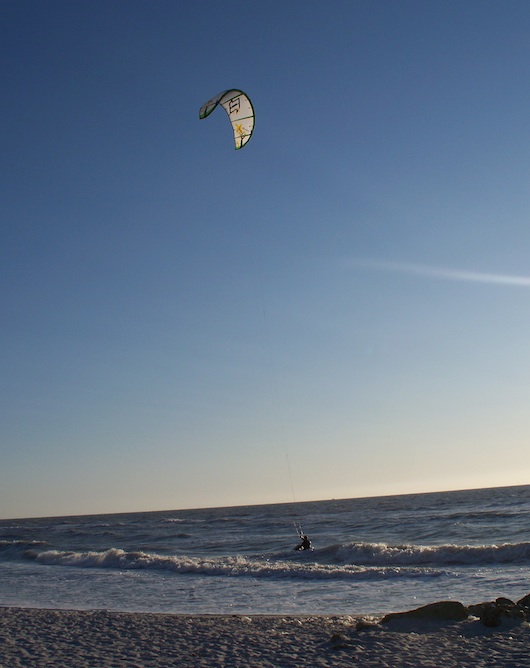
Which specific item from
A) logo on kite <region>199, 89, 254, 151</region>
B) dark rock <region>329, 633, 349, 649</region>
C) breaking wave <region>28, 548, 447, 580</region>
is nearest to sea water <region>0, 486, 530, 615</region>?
breaking wave <region>28, 548, 447, 580</region>

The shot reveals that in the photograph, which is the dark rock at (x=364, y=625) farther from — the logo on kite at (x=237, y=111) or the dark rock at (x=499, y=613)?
the logo on kite at (x=237, y=111)

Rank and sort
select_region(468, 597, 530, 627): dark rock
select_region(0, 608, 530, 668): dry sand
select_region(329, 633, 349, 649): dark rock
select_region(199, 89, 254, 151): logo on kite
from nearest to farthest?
1. select_region(0, 608, 530, 668): dry sand
2. select_region(329, 633, 349, 649): dark rock
3. select_region(468, 597, 530, 627): dark rock
4. select_region(199, 89, 254, 151): logo on kite

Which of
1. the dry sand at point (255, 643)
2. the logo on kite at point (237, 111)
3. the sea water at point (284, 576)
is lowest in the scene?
the sea water at point (284, 576)

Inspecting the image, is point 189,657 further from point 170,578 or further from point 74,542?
point 74,542

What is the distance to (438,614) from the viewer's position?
8.99 metres

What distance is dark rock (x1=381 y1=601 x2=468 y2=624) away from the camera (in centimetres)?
894

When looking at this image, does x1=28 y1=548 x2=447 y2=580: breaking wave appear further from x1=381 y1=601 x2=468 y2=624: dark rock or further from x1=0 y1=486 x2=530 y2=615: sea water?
x1=381 y1=601 x2=468 y2=624: dark rock

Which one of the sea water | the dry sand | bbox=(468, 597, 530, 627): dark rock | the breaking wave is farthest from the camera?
the breaking wave

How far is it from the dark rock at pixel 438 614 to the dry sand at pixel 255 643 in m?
0.18

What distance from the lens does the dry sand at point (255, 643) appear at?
7273mm

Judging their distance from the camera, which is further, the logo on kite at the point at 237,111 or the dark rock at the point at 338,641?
the logo on kite at the point at 237,111

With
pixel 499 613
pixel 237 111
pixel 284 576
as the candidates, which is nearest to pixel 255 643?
pixel 499 613

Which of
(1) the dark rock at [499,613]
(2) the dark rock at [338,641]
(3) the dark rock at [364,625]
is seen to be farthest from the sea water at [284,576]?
(2) the dark rock at [338,641]

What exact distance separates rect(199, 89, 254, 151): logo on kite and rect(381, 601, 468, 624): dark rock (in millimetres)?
8862
